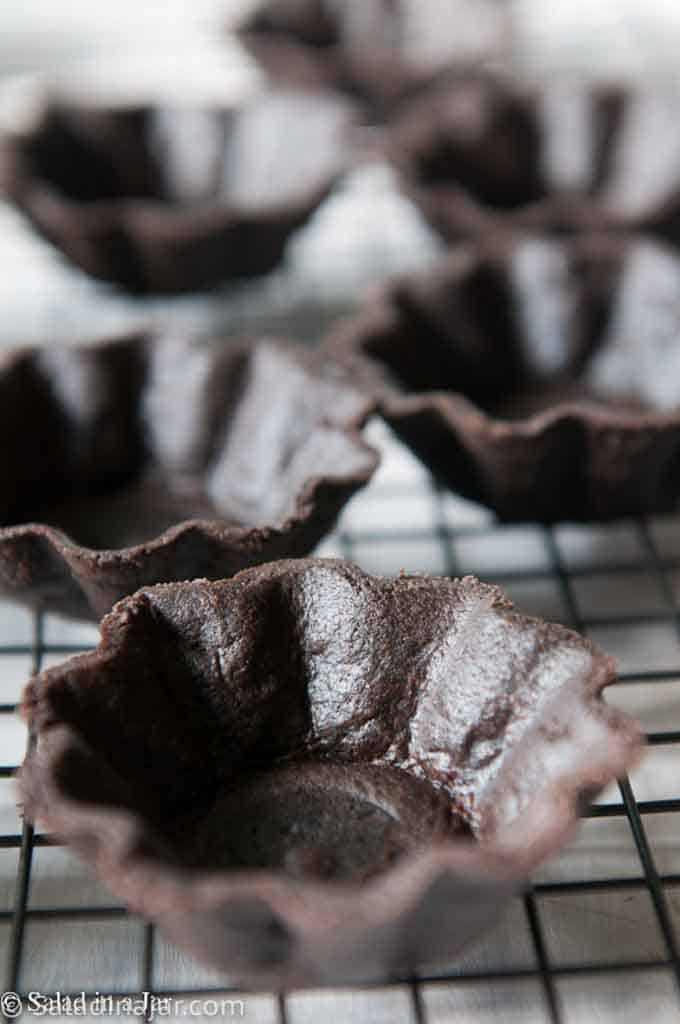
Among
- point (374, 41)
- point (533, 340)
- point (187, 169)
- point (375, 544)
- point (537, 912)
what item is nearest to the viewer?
point (537, 912)

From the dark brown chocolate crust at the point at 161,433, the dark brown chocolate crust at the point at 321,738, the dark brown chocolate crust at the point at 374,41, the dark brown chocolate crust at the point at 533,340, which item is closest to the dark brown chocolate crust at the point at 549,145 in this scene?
the dark brown chocolate crust at the point at 374,41

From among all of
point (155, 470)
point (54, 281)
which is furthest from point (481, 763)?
point (54, 281)

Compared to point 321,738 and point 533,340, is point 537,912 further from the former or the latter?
point 533,340

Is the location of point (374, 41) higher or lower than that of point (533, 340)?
higher

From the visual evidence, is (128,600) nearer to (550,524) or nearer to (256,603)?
(256,603)

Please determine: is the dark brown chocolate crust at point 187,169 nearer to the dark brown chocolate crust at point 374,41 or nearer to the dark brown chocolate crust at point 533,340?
the dark brown chocolate crust at point 374,41

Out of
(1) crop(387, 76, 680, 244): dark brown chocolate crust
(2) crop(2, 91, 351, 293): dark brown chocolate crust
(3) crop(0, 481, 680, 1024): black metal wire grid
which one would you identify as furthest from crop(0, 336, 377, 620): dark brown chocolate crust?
(1) crop(387, 76, 680, 244): dark brown chocolate crust

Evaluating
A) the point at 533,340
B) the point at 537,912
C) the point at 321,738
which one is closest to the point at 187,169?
the point at 533,340
